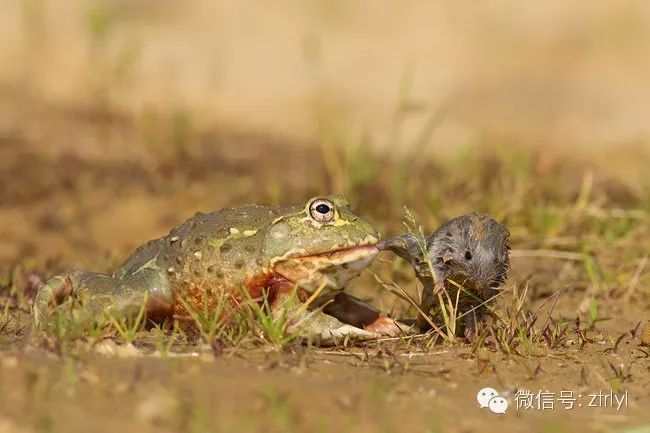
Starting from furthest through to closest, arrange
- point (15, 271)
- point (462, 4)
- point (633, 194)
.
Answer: point (462, 4) < point (633, 194) < point (15, 271)

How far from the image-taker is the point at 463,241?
4.96 m

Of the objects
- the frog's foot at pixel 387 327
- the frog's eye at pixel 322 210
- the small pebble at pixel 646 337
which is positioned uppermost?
the frog's eye at pixel 322 210

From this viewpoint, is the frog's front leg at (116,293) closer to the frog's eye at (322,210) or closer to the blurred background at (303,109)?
the frog's eye at (322,210)

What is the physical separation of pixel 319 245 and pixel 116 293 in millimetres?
987

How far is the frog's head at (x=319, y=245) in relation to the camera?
505cm

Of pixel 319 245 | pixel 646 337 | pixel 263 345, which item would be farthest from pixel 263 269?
pixel 646 337

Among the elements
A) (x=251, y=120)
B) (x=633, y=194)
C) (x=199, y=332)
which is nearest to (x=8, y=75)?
(x=251, y=120)

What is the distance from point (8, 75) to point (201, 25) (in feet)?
8.79

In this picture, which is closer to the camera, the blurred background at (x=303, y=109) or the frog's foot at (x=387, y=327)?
the frog's foot at (x=387, y=327)

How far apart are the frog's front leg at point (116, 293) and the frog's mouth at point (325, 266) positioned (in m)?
0.59

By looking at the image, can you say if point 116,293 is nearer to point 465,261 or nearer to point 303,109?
point 465,261

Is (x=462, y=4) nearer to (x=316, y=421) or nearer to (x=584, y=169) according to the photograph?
(x=584, y=169)

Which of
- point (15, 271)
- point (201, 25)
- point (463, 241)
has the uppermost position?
point (201, 25)

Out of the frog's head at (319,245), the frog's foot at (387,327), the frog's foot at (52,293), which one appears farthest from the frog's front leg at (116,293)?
the frog's foot at (387,327)
